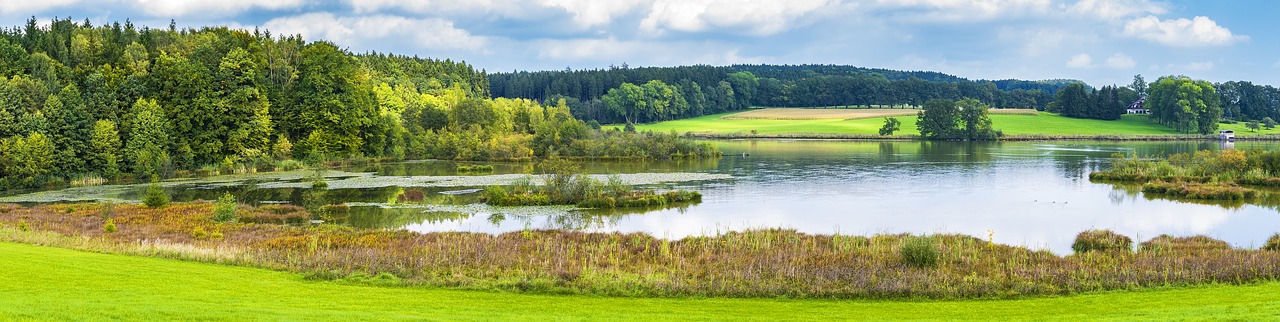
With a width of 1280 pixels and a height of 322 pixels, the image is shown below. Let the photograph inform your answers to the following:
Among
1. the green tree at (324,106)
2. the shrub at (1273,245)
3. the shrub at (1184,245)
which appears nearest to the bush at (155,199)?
the green tree at (324,106)

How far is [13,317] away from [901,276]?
58.6 feet

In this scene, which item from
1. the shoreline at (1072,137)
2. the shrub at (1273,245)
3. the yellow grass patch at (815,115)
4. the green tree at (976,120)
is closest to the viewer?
the shrub at (1273,245)

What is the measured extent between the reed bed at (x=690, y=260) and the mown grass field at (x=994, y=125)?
4433 inches

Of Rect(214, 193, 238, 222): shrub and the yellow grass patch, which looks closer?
Rect(214, 193, 238, 222): shrub

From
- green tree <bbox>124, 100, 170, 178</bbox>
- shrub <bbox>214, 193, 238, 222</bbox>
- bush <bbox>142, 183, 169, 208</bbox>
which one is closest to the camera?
shrub <bbox>214, 193, 238, 222</bbox>

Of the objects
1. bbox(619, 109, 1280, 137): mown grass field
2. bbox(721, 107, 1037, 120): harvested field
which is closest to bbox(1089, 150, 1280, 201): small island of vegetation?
bbox(619, 109, 1280, 137): mown grass field

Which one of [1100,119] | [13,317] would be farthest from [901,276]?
[1100,119]

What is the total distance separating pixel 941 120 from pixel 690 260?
411 feet

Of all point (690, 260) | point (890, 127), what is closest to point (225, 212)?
point (690, 260)

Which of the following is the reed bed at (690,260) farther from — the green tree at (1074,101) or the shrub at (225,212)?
the green tree at (1074,101)

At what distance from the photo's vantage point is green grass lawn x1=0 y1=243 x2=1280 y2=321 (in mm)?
16016

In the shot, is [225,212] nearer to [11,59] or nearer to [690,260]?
[690,260]

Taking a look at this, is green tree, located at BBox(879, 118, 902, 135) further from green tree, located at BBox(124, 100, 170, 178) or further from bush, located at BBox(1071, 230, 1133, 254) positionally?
bush, located at BBox(1071, 230, 1133, 254)

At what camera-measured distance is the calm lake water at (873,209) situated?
37344 millimetres
